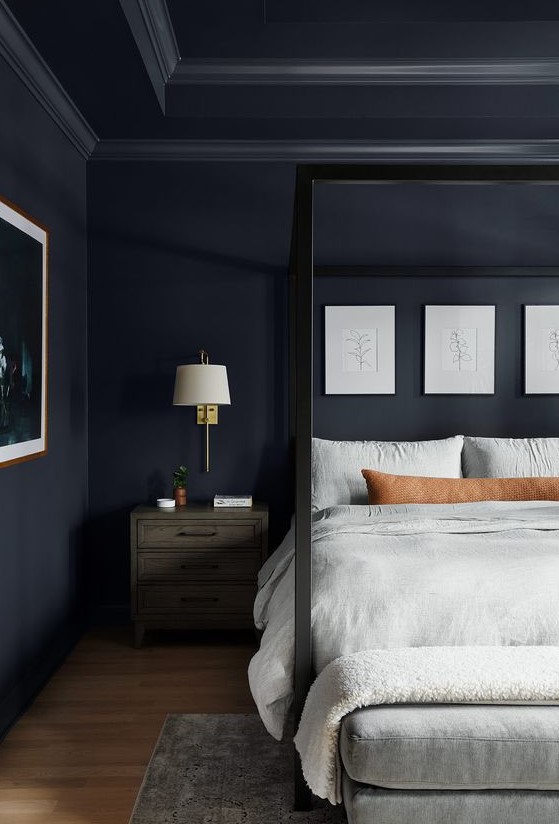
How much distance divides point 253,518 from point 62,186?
1961 millimetres

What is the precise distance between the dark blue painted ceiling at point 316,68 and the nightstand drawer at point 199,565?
2254 mm

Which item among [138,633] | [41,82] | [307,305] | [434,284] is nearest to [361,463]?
[434,284]

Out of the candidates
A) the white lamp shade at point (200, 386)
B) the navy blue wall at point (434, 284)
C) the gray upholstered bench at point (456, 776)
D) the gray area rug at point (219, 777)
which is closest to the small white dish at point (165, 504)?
the white lamp shade at point (200, 386)

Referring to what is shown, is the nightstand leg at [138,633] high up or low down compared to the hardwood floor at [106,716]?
up

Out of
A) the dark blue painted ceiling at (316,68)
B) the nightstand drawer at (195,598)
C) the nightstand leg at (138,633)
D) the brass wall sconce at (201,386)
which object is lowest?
the nightstand leg at (138,633)

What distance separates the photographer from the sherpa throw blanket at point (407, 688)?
1984mm

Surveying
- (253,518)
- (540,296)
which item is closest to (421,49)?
(540,296)

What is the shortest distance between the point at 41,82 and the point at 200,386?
1594mm

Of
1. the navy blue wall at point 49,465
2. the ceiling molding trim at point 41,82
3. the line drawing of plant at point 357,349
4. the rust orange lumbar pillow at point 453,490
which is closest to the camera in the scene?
the ceiling molding trim at point 41,82

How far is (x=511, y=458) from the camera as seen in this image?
395cm

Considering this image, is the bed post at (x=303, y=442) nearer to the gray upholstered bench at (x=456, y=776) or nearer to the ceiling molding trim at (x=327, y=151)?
the gray upholstered bench at (x=456, y=776)

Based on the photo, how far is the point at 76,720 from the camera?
3.01 metres

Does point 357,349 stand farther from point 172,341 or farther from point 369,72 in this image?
point 369,72

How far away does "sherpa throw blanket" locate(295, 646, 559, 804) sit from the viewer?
198cm
